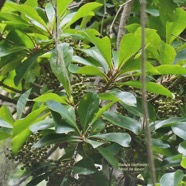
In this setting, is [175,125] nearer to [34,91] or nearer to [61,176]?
[61,176]

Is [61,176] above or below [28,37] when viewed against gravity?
below

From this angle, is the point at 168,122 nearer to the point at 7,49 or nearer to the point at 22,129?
the point at 22,129

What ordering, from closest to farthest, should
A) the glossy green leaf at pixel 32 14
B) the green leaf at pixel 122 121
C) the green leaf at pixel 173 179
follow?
the green leaf at pixel 173 179
the green leaf at pixel 122 121
the glossy green leaf at pixel 32 14

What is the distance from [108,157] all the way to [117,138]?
0.04m

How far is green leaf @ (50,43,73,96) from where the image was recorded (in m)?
1.04

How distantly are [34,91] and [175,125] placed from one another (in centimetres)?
51

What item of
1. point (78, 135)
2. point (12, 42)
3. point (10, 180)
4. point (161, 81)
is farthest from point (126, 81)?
point (10, 180)

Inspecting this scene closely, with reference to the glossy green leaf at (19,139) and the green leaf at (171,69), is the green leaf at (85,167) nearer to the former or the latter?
the glossy green leaf at (19,139)

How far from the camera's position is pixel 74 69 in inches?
44.1

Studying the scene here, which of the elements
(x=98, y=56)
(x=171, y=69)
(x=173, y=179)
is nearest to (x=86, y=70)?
(x=98, y=56)

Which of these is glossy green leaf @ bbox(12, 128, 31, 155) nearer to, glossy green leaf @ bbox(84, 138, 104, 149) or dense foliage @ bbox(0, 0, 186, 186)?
dense foliage @ bbox(0, 0, 186, 186)

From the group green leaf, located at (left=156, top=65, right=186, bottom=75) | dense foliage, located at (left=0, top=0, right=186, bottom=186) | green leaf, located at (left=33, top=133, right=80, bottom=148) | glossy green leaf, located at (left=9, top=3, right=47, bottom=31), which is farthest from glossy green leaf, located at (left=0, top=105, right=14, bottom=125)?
green leaf, located at (left=156, top=65, right=186, bottom=75)

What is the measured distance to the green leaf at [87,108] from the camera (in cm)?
109

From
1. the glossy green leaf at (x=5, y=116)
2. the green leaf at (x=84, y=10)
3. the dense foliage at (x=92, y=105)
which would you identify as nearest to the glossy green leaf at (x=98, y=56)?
the dense foliage at (x=92, y=105)
